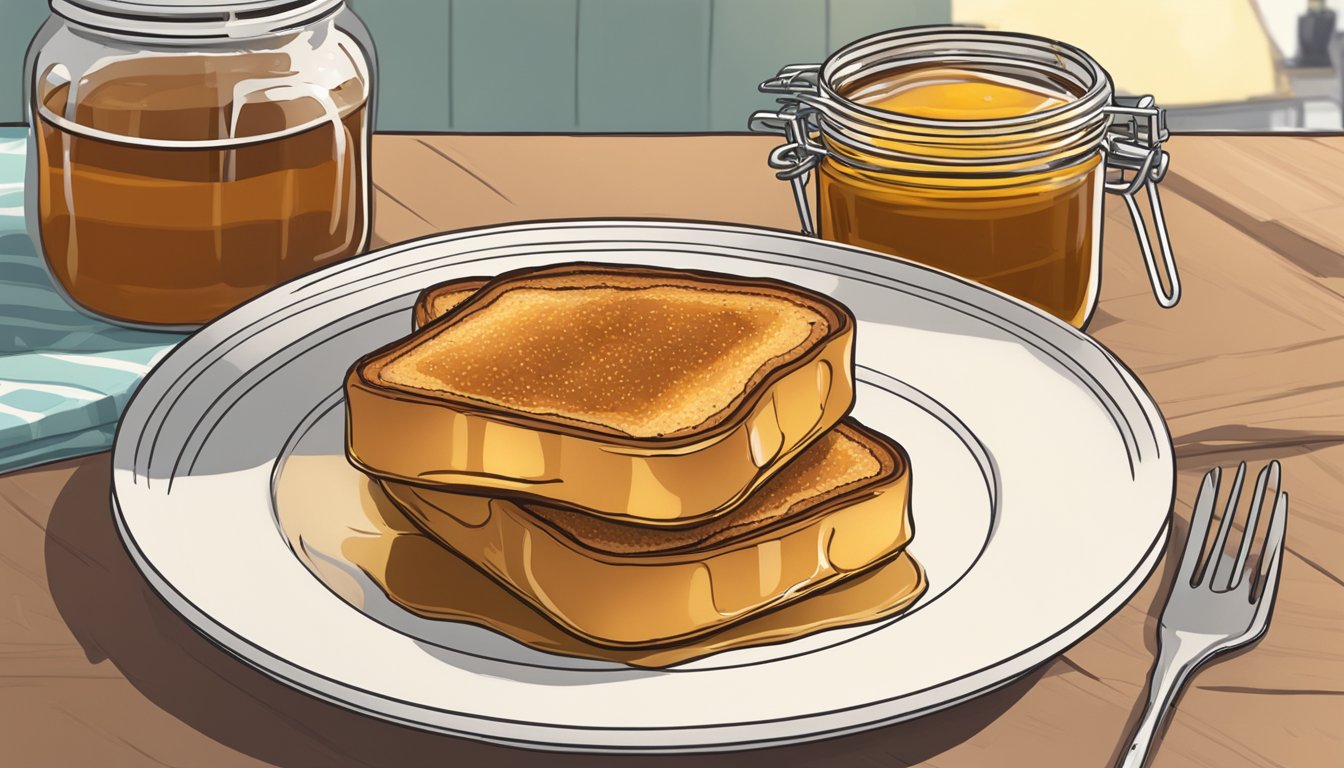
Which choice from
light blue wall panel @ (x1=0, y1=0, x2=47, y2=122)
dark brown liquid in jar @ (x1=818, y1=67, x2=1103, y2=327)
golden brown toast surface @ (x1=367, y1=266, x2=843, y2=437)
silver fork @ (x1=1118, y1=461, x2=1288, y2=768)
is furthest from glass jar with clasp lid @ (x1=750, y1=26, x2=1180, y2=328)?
light blue wall panel @ (x1=0, y1=0, x2=47, y2=122)

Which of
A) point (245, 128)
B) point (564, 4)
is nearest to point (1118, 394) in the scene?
point (245, 128)

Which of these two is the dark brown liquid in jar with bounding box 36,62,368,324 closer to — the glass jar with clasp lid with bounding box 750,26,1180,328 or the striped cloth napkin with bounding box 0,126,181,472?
the striped cloth napkin with bounding box 0,126,181,472

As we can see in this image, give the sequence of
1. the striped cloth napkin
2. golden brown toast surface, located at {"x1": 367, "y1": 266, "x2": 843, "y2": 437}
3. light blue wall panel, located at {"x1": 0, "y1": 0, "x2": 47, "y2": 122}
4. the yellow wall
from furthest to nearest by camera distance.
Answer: the yellow wall → light blue wall panel, located at {"x1": 0, "y1": 0, "x2": 47, "y2": 122} → the striped cloth napkin → golden brown toast surface, located at {"x1": 367, "y1": 266, "x2": 843, "y2": 437}

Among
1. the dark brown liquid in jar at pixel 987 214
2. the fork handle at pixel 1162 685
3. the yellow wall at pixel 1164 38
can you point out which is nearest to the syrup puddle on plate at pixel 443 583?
the fork handle at pixel 1162 685

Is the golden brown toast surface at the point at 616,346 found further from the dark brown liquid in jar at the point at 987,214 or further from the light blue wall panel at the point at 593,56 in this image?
the light blue wall panel at the point at 593,56

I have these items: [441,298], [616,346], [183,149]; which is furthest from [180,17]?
[616,346]
